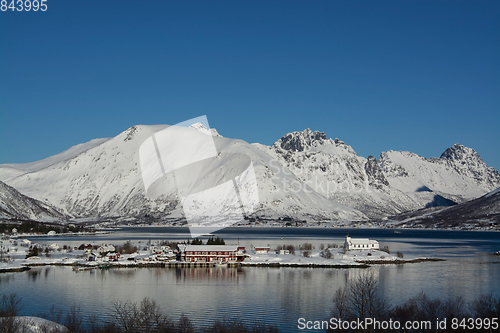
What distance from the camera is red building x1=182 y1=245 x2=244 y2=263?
87450mm

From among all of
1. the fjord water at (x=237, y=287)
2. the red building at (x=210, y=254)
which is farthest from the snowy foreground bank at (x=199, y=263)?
the fjord water at (x=237, y=287)

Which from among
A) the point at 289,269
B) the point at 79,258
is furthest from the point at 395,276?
the point at 79,258

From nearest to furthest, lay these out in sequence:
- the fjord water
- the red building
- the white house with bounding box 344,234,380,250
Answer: the fjord water → the red building → the white house with bounding box 344,234,380,250

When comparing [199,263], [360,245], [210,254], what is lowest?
[199,263]

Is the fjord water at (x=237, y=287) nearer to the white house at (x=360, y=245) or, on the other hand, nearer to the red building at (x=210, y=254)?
the red building at (x=210, y=254)

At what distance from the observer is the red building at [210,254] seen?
87450mm

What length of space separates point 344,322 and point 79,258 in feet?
223

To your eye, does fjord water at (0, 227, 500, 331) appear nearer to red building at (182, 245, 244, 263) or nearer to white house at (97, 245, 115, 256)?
red building at (182, 245, 244, 263)

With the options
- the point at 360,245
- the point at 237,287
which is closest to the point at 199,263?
the point at 237,287

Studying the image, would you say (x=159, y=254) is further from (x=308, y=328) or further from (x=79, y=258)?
(x=308, y=328)

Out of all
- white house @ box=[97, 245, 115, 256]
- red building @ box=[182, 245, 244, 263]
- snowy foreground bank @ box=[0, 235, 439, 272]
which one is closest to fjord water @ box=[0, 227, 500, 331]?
snowy foreground bank @ box=[0, 235, 439, 272]

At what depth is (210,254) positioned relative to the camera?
88562mm

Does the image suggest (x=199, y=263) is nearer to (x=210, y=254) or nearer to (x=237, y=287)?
(x=210, y=254)

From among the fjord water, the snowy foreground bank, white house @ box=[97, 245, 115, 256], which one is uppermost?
white house @ box=[97, 245, 115, 256]
